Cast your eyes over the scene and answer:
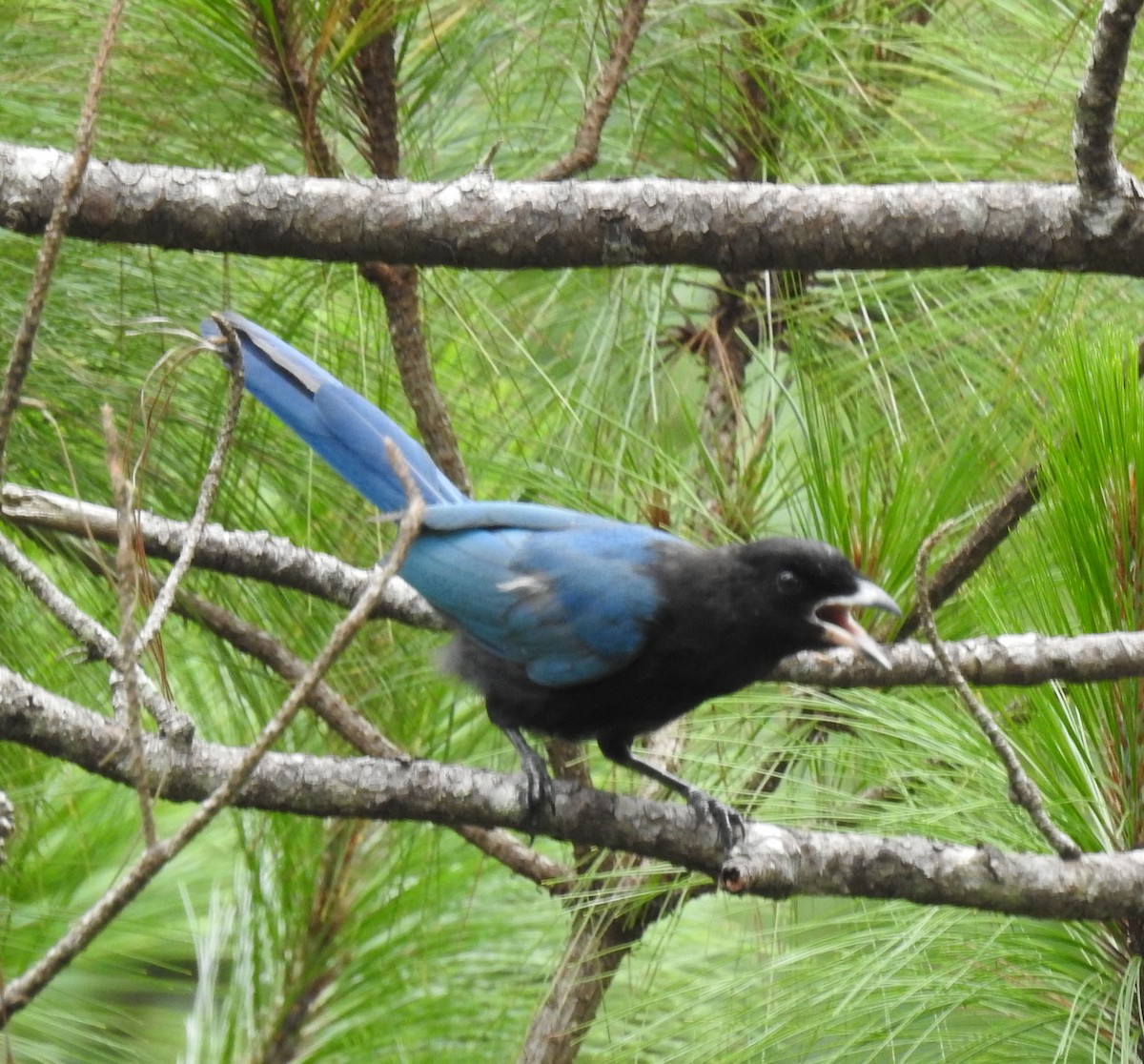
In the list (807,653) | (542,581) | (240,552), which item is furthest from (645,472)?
(240,552)

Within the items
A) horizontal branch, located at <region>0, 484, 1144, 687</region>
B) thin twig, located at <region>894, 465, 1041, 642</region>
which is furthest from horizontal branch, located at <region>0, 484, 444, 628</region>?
thin twig, located at <region>894, 465, 1041, 642</region>

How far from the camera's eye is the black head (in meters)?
2.12

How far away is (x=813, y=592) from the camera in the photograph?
7.13 ft

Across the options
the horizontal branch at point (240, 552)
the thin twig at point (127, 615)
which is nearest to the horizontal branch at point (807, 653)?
the horizontal branch at point (240, 552)

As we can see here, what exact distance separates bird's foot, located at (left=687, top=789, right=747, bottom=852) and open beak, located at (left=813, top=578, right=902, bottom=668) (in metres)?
0.28

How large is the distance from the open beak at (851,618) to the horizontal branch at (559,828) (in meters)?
0.29

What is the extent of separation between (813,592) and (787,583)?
0.05 metres

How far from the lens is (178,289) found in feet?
8.25

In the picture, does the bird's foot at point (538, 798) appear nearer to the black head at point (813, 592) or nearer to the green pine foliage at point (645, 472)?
the green pine foliage at point (645, 472)

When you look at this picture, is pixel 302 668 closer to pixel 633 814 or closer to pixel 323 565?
pixel 323 565

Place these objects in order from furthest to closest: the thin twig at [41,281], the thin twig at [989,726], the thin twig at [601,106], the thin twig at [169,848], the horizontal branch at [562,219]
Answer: the thin twig at [601,106], the horizontal branch at [562,219], the thin twig at [989,726], the thin twig at [41,281], the thin twig at [169,848]

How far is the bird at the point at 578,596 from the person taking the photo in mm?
2227

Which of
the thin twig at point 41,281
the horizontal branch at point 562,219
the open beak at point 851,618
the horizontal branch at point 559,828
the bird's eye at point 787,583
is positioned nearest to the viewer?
the thin twig at point 41,281

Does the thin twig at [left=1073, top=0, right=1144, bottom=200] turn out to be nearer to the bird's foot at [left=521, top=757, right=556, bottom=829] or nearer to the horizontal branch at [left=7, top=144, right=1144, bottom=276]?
the horizontal branch at [left=7, top=144, right=1144, bottom=276]
